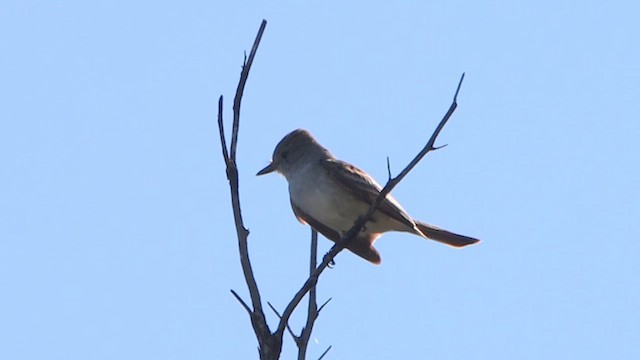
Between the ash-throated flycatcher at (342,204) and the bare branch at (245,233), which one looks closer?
the bare branch at (245,233)

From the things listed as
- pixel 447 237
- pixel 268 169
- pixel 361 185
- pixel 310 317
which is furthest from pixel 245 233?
pixel 268 169

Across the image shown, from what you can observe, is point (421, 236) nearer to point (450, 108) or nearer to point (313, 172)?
point (313, 172)

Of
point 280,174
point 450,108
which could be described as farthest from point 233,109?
point 280,174

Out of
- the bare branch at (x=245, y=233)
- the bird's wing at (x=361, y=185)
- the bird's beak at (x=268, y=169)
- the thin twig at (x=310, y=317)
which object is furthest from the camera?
the bird's beak at (x=268, y=169)

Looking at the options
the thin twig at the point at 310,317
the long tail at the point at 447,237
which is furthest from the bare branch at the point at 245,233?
the long tail at the point at 447,237

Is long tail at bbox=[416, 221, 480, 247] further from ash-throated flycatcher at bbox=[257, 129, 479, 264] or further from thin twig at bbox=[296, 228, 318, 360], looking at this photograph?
thin twig at bbox=[296, 228, 318, 360]

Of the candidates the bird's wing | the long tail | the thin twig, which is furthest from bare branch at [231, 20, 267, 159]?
the long tail

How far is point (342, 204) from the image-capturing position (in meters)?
8.45

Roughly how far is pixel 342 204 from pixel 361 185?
22cm

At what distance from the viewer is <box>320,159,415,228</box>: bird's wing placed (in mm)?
8078

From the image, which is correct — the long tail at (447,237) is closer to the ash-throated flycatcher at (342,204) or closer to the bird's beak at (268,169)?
the ash-throated flycatcher at (342,204)

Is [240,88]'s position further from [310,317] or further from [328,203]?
[328,203]

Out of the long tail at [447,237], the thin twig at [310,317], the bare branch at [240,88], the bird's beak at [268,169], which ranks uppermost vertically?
the bird's beak at [268,169]

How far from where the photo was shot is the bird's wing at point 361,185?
8078mm
